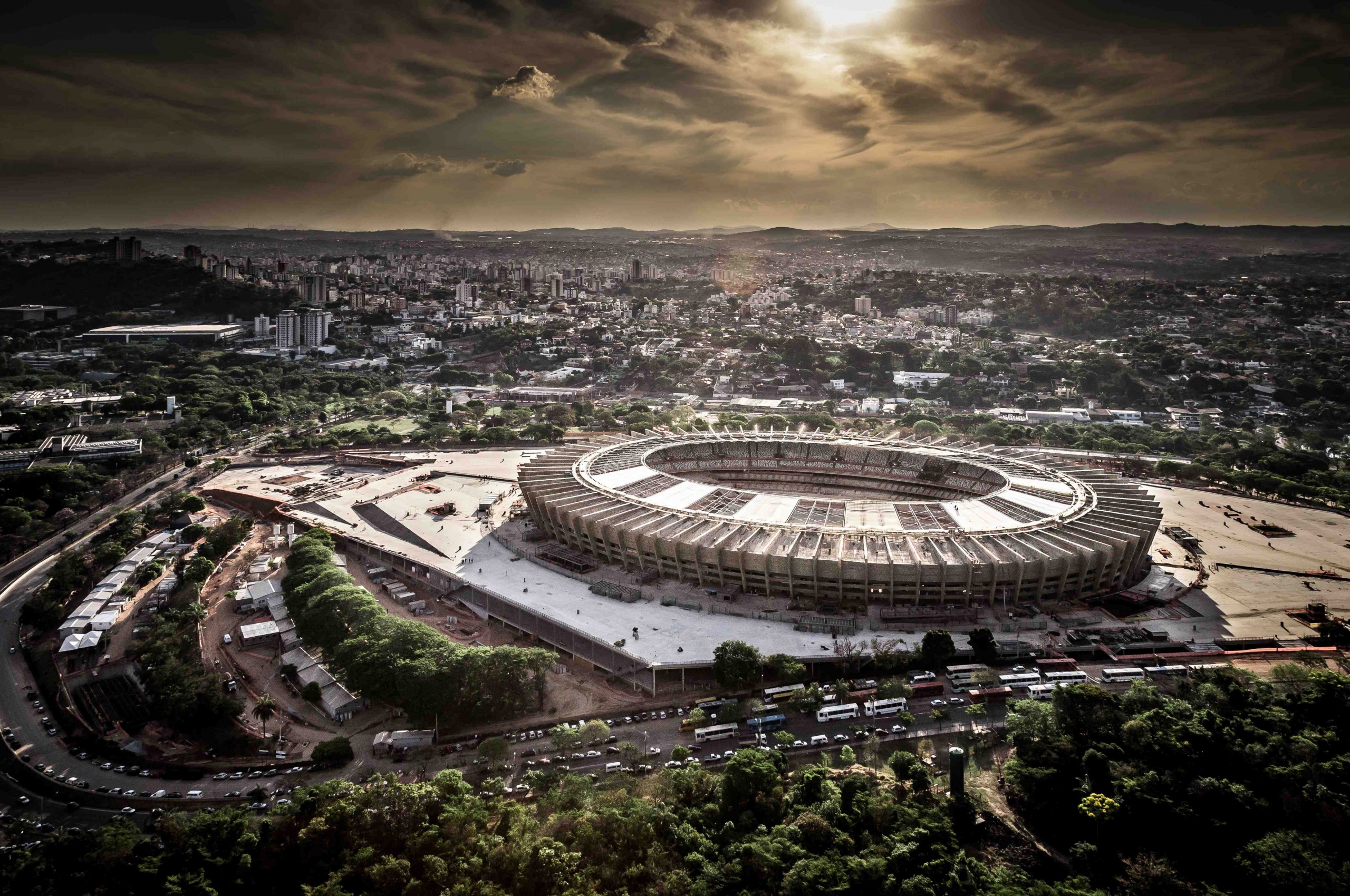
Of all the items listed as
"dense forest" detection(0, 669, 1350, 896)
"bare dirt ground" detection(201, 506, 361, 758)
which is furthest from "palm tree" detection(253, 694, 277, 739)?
"dense forest" detection(0, 669, 1350, 896)

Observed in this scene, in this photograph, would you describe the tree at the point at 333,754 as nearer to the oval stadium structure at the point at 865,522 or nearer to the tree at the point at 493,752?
the tree at the point at 493,752

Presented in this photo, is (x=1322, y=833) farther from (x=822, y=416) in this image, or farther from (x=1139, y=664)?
(x=822, y=416)

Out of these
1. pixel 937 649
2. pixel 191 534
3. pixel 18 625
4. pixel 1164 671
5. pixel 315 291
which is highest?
pixel 315 291

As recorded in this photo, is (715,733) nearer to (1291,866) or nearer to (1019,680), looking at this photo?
(1019,680)

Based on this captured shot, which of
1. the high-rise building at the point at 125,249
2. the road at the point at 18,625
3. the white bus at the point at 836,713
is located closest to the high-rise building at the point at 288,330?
the high-rise building at the point at 125,249

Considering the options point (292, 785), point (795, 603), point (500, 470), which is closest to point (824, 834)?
point (795, 603)

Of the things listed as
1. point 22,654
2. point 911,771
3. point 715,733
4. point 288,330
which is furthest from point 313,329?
point 911,771
